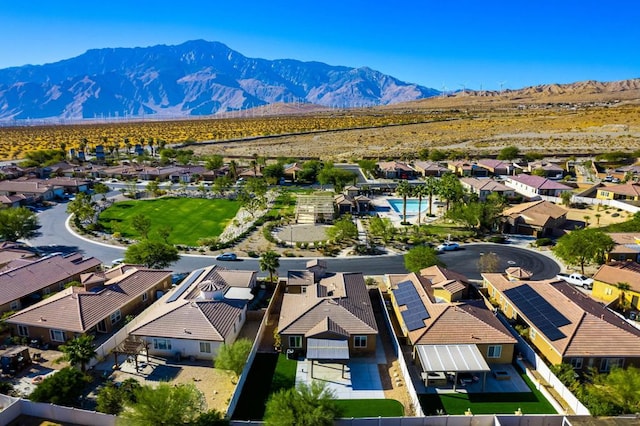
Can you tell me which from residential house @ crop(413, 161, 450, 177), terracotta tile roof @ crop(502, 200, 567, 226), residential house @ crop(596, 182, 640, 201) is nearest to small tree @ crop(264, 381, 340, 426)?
terracotta tile roof @ crop(502, 200, 567, 226)

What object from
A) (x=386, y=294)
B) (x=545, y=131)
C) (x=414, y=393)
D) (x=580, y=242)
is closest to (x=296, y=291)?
(x=386, y=294)

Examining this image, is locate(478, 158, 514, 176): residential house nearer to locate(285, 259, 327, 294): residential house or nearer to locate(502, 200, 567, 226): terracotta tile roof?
locate(502, 200, 567, 226): terracotta tile roof

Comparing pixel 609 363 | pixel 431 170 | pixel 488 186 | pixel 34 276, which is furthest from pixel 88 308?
pixel 431 170

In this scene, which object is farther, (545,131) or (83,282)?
(545,131)

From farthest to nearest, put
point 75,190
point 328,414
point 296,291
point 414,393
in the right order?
point 75,190 < point 296,291 < point 414,393 < point 328,414

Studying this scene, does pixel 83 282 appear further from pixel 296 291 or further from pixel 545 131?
pixel 545 131

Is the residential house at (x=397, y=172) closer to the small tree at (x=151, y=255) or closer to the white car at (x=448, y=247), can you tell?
the white car at (x=448, y=247)

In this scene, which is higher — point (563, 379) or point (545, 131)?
point (545, 131)
